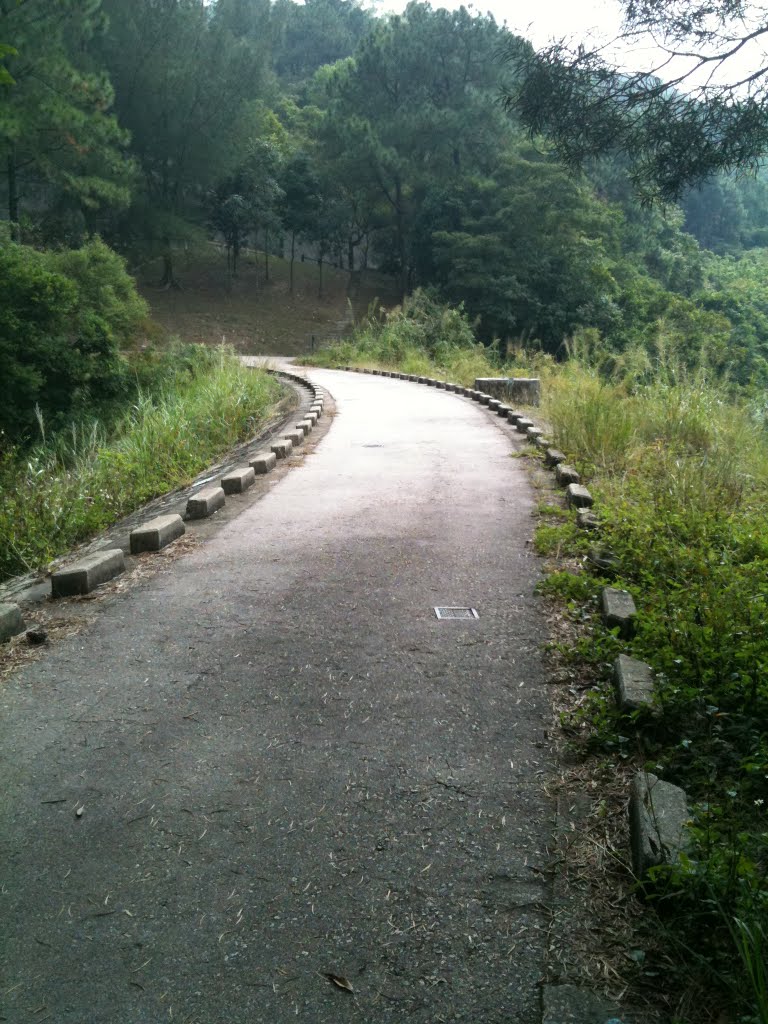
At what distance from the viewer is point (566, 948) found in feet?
6.87

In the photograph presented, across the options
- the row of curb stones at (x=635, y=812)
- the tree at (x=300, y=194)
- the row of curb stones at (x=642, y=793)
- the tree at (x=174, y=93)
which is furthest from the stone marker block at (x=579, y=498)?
the tree at (x=300, y=194)

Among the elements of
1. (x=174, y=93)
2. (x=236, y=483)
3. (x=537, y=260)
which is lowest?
(x=236, y=483)

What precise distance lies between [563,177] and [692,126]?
27.6 meters

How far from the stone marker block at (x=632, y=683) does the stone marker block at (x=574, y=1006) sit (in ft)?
3.95

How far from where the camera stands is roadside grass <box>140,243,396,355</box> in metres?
37.7

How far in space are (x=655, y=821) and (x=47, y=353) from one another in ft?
48.8

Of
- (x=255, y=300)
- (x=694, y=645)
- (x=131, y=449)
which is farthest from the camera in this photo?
(x=255, y=300)

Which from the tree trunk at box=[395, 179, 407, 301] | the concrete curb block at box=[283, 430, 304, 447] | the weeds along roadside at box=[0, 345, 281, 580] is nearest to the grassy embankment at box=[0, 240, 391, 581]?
the weeds along roadside at box=[0, 345, 281, 580]

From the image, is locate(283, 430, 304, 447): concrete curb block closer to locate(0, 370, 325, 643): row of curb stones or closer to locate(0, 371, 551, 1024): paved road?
locate(0, 370, 325, 643): row of curb stones

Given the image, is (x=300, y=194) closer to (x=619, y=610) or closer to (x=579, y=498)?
(x=579, y=498)

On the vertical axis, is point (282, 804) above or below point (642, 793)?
below

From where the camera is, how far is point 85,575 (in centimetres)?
473

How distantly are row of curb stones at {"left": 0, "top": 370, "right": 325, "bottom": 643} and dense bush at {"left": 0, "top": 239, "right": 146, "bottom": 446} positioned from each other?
22.6ft

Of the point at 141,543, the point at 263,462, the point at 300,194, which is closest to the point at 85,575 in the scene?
the point at 141,543
